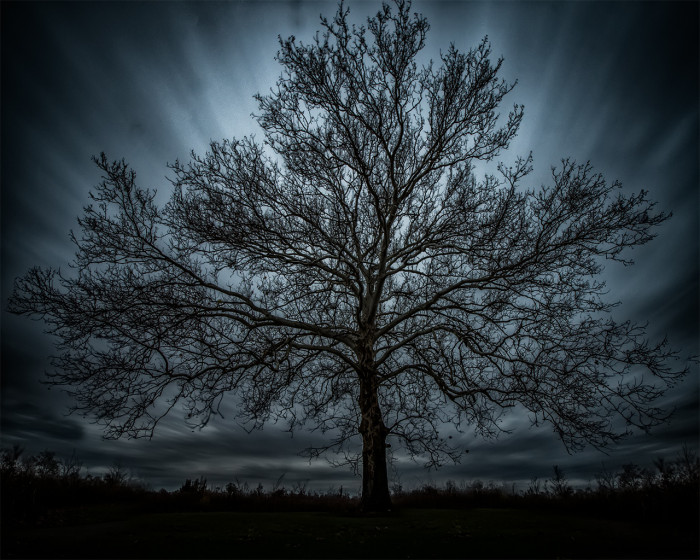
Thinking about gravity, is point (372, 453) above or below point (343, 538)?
above

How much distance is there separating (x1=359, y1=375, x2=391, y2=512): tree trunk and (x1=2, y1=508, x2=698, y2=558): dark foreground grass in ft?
6.03

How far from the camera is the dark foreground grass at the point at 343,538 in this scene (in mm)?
4293

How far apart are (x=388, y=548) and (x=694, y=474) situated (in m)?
5.96

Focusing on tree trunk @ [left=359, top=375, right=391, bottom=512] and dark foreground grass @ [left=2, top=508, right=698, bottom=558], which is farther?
tree trunk @ [left=359, top=375, right=391, bottom=512]

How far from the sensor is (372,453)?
8953mm

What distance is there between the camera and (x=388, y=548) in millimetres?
4750

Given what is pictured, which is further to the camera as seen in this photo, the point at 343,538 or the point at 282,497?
the point at 282,497

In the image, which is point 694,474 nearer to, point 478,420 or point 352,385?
point 478,420

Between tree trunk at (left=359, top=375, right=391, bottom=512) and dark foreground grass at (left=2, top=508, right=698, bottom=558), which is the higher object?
tree trunk at (left=359, top=375, right=391, bottom=512)

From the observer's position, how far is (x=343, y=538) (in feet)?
17.4

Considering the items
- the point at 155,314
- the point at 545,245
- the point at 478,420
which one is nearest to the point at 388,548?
the point at 478,420

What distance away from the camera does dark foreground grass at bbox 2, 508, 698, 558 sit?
4293 millimetres

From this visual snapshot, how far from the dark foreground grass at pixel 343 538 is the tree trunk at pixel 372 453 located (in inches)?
72.4

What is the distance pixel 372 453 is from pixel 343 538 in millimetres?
3730
